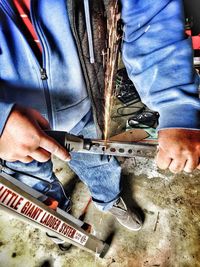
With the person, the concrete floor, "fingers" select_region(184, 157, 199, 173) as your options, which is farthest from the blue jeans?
"fingers" select_region(184, 157, 199, 173)

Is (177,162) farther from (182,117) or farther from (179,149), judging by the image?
(182,117)

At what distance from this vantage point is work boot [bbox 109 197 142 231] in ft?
6.39

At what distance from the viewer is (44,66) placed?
1.14 m

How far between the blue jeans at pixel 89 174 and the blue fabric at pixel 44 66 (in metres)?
0.33

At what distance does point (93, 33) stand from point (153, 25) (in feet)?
0.83

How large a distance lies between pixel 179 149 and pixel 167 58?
38cm

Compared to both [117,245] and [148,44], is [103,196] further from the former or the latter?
[148,44]

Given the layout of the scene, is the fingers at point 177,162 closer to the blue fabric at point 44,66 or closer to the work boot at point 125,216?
the blue fabric at point 44,66

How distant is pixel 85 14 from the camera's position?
3.59ft

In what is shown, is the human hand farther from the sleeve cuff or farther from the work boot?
the work boot

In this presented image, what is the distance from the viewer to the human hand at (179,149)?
101 cm

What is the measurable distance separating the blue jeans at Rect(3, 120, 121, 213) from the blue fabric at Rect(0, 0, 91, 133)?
1.10 ft

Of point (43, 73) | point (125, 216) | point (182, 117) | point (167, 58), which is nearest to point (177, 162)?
point (182, 117)

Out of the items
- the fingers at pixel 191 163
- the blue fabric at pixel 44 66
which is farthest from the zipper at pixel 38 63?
the fingers at pixel 191 163
